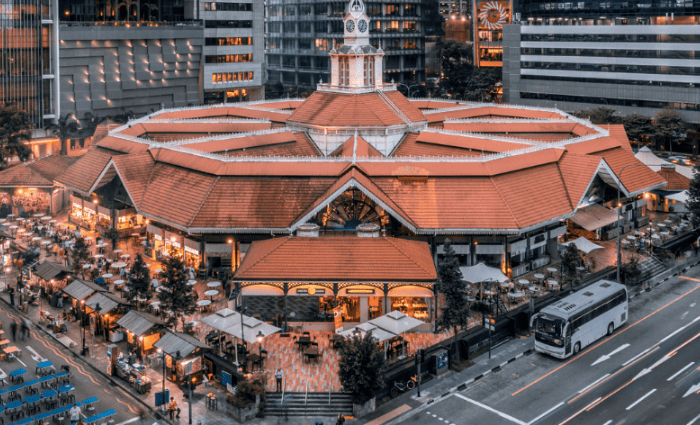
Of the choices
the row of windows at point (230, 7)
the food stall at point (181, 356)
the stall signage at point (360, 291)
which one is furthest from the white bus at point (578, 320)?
the row of windows at point (230, 7)

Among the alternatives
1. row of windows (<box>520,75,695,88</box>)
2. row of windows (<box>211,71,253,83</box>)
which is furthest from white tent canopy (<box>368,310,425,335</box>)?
row of windows (<box>211,71,253,83</box>)

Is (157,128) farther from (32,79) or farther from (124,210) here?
(32,79)

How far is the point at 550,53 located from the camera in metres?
166

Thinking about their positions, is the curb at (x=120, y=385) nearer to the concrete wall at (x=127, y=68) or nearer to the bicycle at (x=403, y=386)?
the bicycle at (x=403, y=386)

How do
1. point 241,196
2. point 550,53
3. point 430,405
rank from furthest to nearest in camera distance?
point 550,53, point 241,196, point 430,405

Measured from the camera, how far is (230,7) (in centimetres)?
17675

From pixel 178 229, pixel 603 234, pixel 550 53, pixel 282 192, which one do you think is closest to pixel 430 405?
pixel 282 192

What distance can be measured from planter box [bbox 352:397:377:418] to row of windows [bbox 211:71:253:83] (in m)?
Result: 134

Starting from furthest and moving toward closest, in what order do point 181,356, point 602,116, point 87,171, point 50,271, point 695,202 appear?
point 602,116, point 87,171, point 695,202, point 50,271, point 181,356

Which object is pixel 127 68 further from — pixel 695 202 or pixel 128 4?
pixel 695 202

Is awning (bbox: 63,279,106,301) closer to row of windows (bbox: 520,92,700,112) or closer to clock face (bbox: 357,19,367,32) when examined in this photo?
clock face (bbox: 357,19,367,32)

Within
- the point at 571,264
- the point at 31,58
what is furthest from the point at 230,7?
the point at 571,264

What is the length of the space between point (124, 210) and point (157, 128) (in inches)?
946

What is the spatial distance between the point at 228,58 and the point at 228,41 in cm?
401
